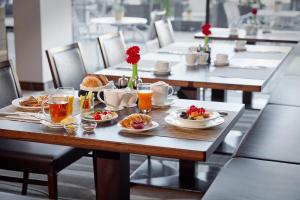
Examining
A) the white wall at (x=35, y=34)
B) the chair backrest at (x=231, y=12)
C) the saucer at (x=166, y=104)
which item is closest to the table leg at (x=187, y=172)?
the saucer at (x=166, y=104)

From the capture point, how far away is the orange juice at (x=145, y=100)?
246 centimetres

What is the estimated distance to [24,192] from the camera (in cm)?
328

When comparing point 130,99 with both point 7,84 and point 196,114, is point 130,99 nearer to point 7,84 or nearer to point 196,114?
point 196,114

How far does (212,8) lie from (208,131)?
501cm

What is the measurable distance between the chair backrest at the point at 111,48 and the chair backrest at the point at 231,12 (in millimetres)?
2835

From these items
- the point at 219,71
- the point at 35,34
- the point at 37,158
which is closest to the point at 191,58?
the point at 219,71

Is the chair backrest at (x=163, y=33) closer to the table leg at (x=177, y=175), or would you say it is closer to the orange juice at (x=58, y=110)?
the table leg at (x=177, y=175)

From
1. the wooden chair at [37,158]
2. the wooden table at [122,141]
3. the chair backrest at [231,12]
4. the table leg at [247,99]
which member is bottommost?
the table leg at [247,99]

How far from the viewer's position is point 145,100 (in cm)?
247

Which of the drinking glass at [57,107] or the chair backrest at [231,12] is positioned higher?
the chair backrest at [231,12]

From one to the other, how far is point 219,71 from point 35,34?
2.97 m

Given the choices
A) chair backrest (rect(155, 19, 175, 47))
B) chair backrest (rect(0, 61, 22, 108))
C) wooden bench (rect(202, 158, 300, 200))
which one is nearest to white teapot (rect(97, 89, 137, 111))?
wooden bench (rect(202, 158, 300, 200))

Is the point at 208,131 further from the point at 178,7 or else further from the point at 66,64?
the point at 178,7

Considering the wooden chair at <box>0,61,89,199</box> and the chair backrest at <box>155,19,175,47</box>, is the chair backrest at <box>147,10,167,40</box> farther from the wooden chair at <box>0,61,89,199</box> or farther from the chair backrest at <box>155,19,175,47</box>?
the wooden chair at <box>0,61,89,199</box>
